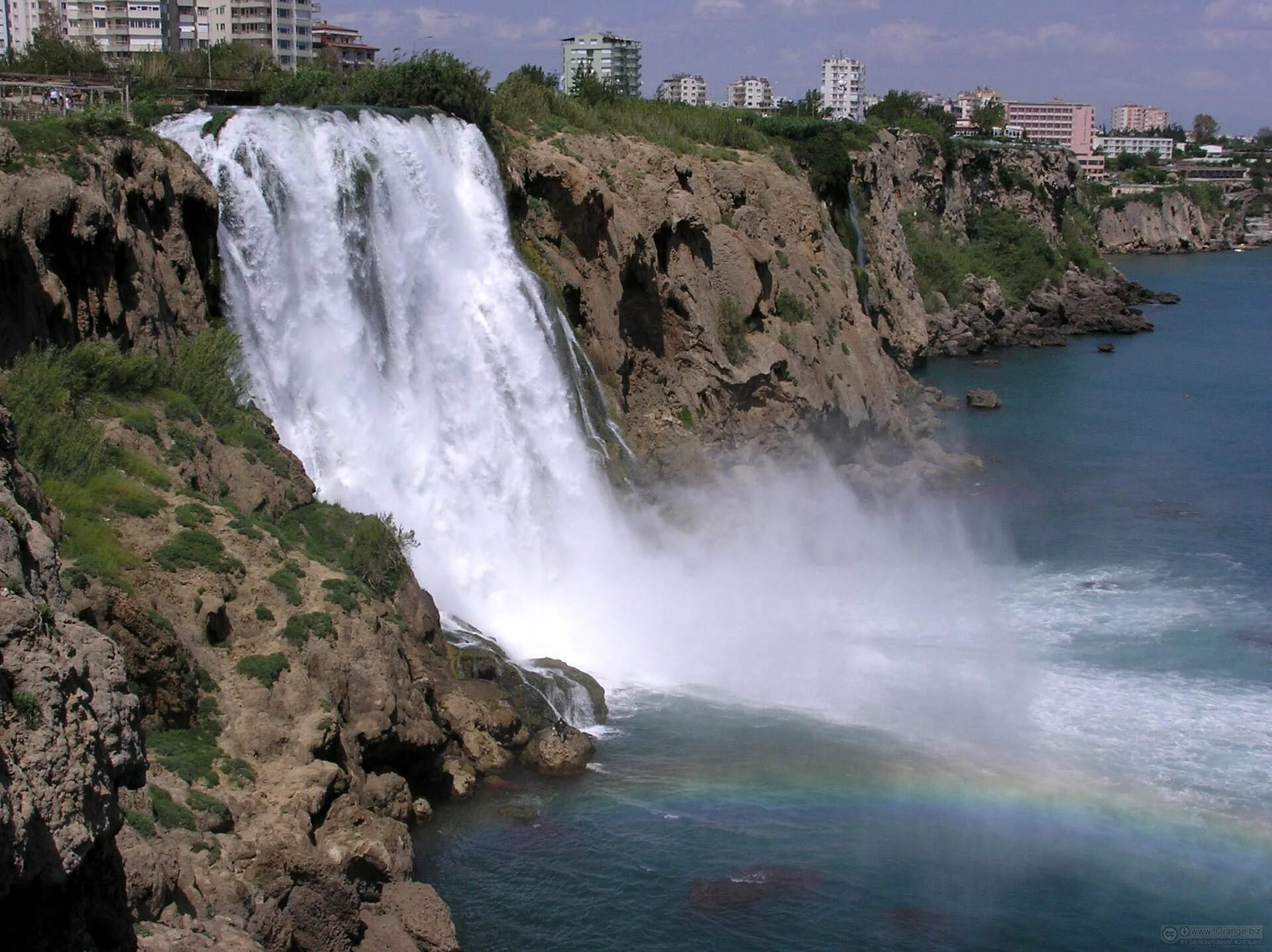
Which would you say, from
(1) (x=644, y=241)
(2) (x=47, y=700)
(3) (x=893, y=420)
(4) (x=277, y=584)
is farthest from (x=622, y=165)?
(2) (x=47, y=700)

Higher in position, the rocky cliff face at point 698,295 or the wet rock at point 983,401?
the rocky cliff face at point 698,295

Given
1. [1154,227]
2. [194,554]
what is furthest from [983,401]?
[1154,227]

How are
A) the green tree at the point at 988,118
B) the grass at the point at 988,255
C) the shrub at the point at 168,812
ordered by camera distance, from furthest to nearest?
the green tree at the point at 988,118
the grass at the point at 988,255
the shrub at the point at 168,812

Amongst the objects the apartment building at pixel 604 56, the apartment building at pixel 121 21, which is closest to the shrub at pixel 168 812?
the apartment building at pixel 121 21

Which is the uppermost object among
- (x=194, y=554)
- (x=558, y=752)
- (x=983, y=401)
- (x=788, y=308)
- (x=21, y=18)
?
(x=21, y=18)

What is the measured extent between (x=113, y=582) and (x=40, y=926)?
738 cm

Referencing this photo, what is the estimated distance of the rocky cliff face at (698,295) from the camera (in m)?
32.7

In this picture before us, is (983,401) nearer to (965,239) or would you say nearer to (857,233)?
(857,233)

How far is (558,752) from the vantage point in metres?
18.9

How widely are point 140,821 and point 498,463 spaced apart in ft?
49.6

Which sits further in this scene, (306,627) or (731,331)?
(731,331)

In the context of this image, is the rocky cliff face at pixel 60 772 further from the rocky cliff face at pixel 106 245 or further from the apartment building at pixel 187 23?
the apartment building at pixel 187 23

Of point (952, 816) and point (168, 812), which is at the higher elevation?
point (168, 812)

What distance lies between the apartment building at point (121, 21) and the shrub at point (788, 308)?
7242 cm
